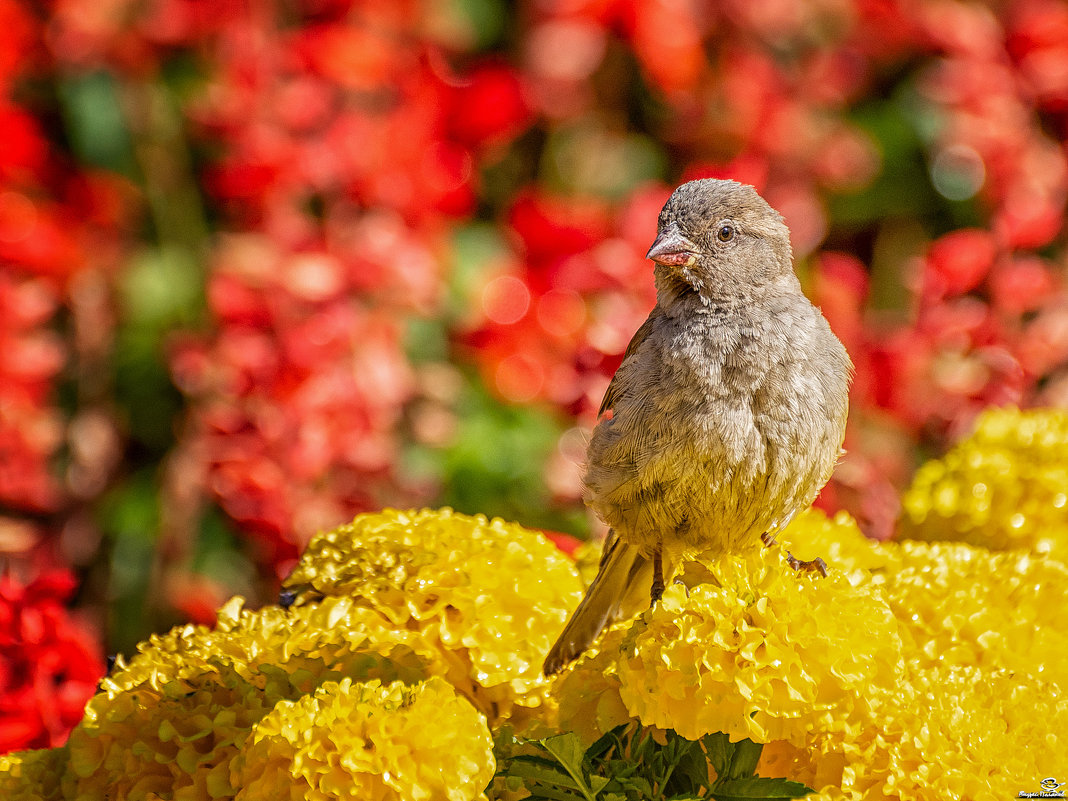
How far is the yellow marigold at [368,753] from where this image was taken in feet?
4.12

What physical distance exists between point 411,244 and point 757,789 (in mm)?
2035

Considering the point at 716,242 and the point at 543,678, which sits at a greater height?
the point at 716,242

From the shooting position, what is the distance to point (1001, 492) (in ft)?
7.22

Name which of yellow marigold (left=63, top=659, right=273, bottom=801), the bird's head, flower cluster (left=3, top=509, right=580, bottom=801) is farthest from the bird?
yellow marigold (left=63, top=659, right=273, bottom=801)

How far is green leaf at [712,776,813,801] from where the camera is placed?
1271 mm

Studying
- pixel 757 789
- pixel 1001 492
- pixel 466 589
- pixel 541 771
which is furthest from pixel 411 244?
pixel 757 789

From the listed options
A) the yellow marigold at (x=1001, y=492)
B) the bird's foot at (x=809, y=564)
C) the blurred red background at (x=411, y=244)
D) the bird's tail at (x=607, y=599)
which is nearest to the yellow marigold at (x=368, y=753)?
the bird's tail at (x=607, y=599)

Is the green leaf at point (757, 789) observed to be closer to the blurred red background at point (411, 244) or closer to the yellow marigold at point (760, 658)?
the yellow marigold at point (760, 658)

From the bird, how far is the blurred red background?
772 mm

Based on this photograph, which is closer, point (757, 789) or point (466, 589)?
point (757, 789)

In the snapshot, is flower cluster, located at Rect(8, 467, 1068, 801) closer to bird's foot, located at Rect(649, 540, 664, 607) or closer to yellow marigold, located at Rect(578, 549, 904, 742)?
yellow marigold, located at Rect(578, 549, 904, 742)

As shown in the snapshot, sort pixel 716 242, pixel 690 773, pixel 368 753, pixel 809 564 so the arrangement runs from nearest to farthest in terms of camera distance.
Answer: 1. pixel 368 753
2. pixel 690 773
3. pixel 809 564
4. pixel 716 242

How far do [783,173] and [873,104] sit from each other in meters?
0.72

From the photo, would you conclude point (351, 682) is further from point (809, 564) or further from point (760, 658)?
point (809, 564)
